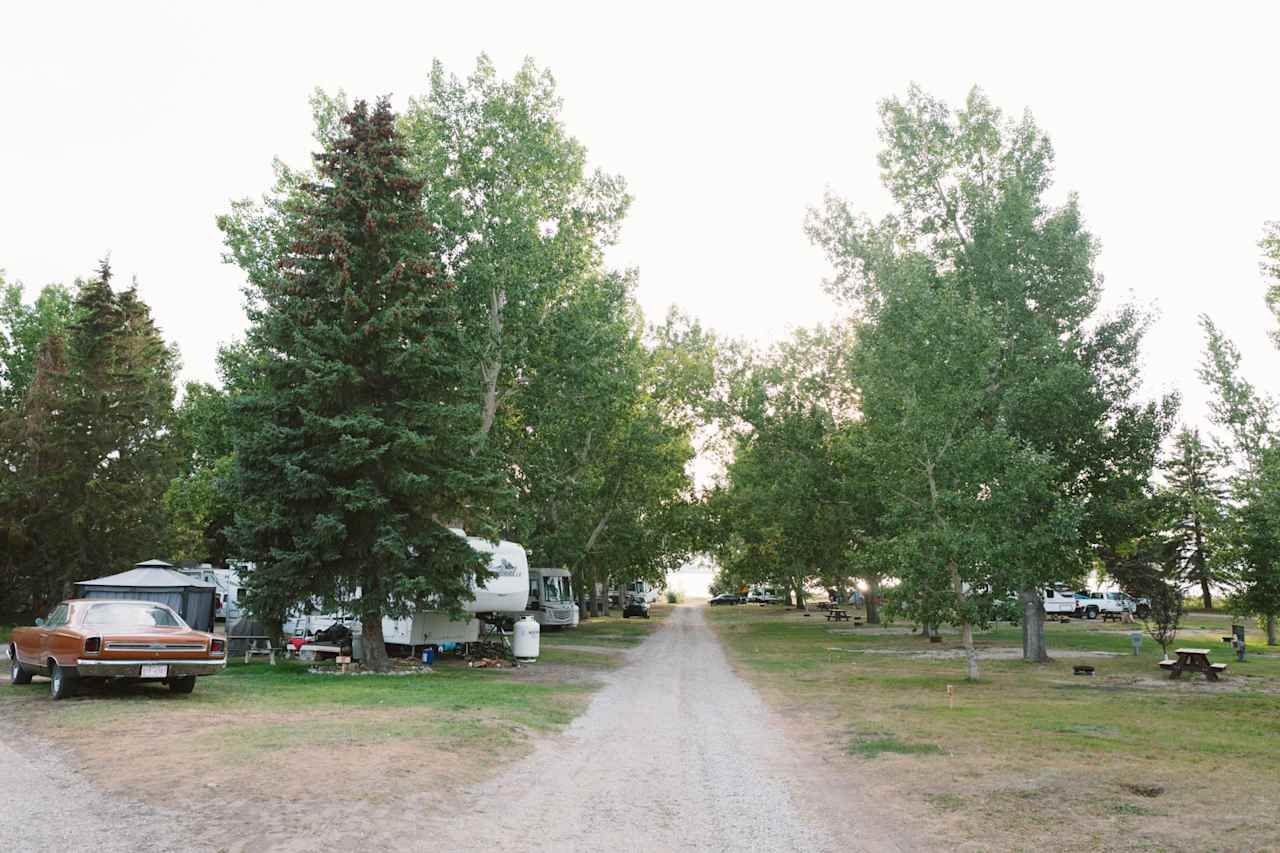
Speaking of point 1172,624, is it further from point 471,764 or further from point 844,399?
point 471,764

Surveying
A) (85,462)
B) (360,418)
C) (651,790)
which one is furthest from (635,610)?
(651,790)

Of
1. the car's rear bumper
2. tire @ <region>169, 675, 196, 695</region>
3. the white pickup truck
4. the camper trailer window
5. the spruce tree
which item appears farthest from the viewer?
the white pickup truck

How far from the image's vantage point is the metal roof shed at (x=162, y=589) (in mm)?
21797

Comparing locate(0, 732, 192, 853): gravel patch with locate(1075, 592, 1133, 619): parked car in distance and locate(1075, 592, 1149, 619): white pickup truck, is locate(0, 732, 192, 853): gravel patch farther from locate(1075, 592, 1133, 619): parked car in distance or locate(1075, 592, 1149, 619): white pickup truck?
locate(1075, 592, 1133, 619): parked car in distance

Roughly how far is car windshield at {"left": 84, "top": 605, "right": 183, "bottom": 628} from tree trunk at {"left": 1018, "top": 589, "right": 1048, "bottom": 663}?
70.3 ft

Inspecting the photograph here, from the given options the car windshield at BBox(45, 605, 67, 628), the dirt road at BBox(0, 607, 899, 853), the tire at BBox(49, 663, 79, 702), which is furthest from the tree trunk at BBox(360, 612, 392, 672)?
the dirt road at BBox(0, 607, 899, 853)

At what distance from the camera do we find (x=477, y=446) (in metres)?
19.2

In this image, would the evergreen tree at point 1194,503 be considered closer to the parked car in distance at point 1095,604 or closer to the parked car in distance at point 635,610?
the parked car in distance at point 1095,604

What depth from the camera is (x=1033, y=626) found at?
24203mm

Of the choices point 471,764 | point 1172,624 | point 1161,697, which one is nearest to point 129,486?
point 471,764

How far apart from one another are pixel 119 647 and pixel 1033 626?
22524 mm

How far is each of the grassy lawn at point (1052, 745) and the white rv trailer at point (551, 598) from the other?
1677 centimetres

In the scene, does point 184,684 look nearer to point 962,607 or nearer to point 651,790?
point 651,790

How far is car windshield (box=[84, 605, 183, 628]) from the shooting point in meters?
13.5
